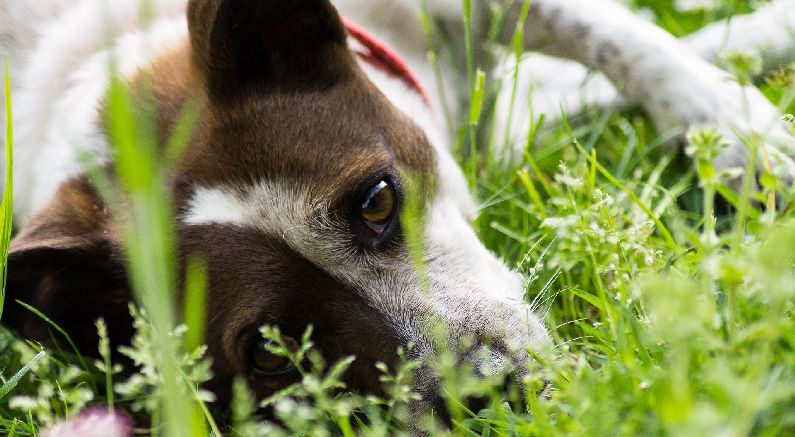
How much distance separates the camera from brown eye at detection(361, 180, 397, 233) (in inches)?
81.4

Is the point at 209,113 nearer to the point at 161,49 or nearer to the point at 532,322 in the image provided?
the point at 161,49

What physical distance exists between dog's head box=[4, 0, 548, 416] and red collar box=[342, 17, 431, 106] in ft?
1.12

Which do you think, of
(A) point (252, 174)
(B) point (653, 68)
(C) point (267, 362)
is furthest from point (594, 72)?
(C) point (267, 362)

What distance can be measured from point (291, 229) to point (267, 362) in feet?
1.17

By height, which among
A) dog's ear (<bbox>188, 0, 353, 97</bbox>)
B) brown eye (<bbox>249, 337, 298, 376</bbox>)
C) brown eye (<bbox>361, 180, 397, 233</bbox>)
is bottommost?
brown eye (<bbox>249, 337, 298, 376</bbox>)

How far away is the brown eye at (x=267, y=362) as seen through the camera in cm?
207

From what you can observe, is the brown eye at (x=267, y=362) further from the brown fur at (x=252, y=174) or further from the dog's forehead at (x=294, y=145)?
the dog's forehead at (x=294, y=145)

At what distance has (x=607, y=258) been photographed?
75.2 inches

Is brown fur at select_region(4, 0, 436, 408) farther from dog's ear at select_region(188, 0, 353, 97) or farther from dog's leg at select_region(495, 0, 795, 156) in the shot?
dog's leg at select_region(495, 0, 795, 156)

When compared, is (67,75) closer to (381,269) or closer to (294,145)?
(294,145)

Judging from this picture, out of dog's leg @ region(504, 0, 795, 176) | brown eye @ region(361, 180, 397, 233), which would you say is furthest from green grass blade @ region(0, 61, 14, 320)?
dog's leg @ region(504, 0, 795, 176)

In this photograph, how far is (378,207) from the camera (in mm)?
2082

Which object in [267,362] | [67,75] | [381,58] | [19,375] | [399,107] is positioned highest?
[67,75]

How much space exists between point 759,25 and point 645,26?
1.64 ft
